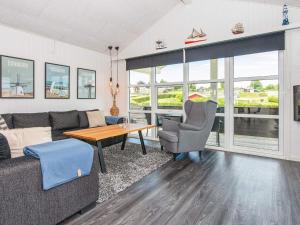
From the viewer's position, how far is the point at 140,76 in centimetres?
538

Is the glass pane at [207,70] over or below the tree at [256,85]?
over

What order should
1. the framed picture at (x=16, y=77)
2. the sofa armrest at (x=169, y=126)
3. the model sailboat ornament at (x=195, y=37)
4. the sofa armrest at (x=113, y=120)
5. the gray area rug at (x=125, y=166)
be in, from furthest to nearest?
the sofa armrest at (x=113, y=120) → the model sailboat ornament at (x=195, y=37) → the sofa armrest at (x=169, y=126) → the framed picture at (x=16, y=77) → the gray area rug at (x=125, y=166)

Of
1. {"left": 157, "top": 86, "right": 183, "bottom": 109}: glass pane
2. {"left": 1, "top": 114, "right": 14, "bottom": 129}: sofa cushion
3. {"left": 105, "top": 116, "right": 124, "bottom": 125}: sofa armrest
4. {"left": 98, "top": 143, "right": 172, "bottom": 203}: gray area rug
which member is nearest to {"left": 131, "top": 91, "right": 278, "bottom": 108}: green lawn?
{"left": 157, "top": 86, "right": 183, "bottom": 109}: glass pane

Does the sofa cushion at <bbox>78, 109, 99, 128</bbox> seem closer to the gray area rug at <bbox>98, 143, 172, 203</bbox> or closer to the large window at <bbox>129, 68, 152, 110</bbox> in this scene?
the gray area rug at <bbox>98, 143, 172, 203</bbox>

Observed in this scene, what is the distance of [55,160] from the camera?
Result: 1489 millimetres

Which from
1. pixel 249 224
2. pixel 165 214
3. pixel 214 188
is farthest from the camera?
pixel 214 188

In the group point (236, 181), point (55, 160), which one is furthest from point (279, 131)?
point (55, 160)

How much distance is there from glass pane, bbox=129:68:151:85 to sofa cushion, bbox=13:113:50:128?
2.50 meters

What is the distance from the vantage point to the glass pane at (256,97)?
3.55 meters

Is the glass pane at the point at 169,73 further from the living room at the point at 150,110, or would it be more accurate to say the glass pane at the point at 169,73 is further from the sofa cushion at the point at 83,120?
the sofa cushion at the point at 83,120

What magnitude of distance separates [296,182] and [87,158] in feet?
8.53

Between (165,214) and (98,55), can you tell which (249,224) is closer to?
(165,214)

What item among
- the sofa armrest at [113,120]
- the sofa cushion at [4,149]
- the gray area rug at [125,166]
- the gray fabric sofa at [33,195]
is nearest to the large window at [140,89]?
the sofa armrest at [113,120]

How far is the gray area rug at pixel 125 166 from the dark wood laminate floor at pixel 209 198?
0.13 m
